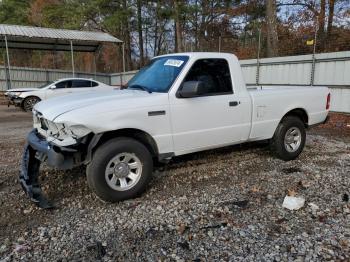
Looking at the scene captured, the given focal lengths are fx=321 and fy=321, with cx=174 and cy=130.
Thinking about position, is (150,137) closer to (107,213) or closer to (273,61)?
(107,213)

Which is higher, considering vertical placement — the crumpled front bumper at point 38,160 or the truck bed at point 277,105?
the truck bed at point 277,105

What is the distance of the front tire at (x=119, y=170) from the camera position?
393 cm

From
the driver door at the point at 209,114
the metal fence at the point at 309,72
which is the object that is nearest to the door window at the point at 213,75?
the driver door at the point at 209,114

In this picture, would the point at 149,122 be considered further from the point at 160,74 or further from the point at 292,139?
the point at 292,139

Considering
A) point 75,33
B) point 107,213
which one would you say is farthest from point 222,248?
point 75,33

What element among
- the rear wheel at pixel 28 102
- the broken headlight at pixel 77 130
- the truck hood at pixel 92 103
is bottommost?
the rear wheel at pixel 28 102

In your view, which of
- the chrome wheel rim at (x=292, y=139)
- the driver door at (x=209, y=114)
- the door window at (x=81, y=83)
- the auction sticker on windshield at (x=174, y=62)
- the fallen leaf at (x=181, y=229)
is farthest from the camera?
the door window at (x=81, y=83)

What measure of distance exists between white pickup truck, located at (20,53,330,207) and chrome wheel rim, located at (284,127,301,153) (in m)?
0.19

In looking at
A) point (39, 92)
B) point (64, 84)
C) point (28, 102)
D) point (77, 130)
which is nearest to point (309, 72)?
point (77, 130)

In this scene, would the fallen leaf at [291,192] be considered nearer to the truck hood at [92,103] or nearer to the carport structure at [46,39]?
the truck hood at [92,103]

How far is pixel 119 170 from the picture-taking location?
4.14 metres

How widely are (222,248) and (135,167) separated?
162 cm

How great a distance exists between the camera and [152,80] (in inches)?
194

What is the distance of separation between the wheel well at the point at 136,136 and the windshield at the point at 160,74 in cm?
69
